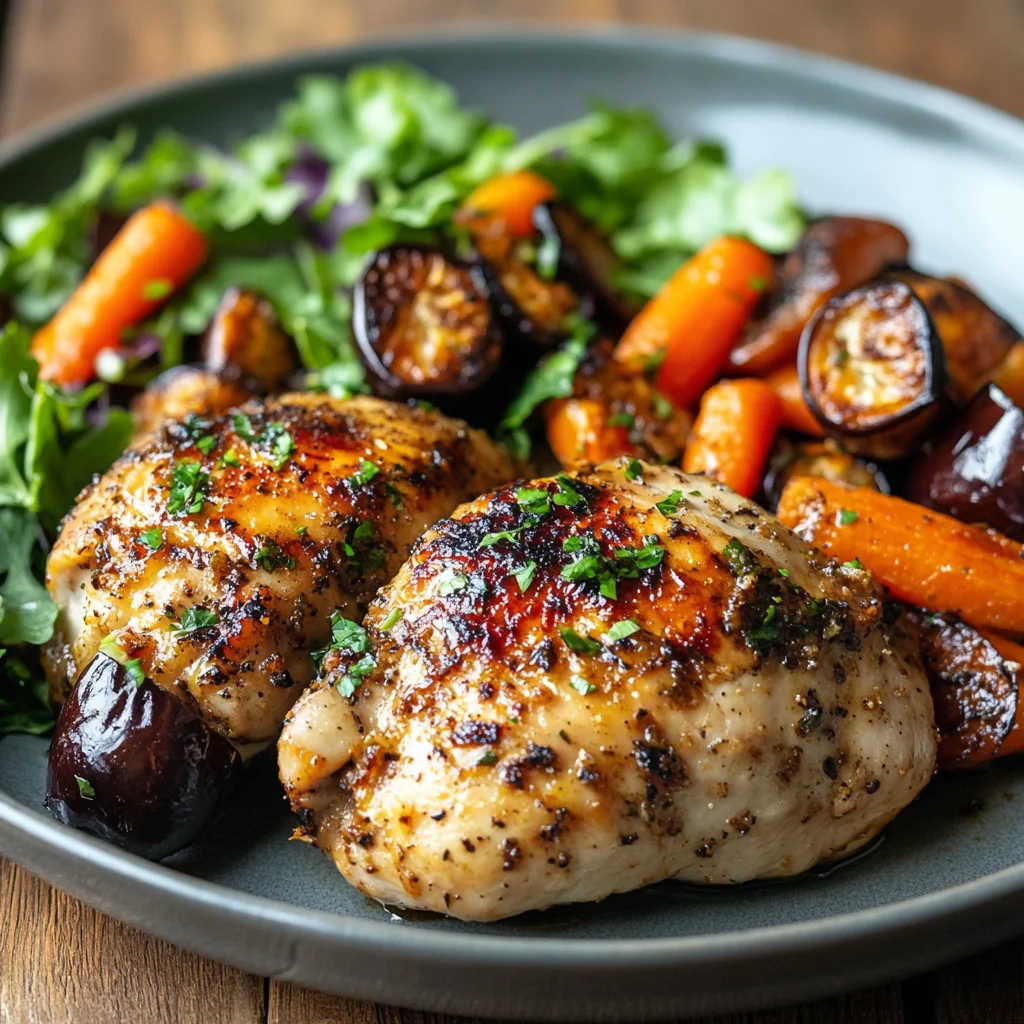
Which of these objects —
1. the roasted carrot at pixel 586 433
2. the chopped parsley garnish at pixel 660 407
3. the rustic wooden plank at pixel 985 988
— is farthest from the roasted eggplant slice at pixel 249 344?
the rustic wooden plank at pixel 985 988

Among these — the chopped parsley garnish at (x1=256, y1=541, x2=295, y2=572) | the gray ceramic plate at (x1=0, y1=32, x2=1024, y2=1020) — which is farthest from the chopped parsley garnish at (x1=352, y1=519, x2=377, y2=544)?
the gray ceramic plate at (x1=0, y1=32, x2=1024, y2=1020)

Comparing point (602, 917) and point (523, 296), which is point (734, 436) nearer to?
point (523, 296)

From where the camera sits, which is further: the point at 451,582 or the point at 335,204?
the point at 335,204

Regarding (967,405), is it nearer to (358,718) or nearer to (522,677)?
(522,677)

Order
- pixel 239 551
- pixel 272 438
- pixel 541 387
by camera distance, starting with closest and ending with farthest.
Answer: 1. pixel 239 551
2. pixel 272 438
3. pixel 541 387

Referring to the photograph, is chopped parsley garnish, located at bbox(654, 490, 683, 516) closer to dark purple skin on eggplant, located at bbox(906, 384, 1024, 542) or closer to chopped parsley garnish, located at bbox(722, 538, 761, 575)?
chopped parsley garnish, located at bbox(722, 538, 761, 575)

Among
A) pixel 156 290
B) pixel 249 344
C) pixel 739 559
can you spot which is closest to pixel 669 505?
pixel 739 559
